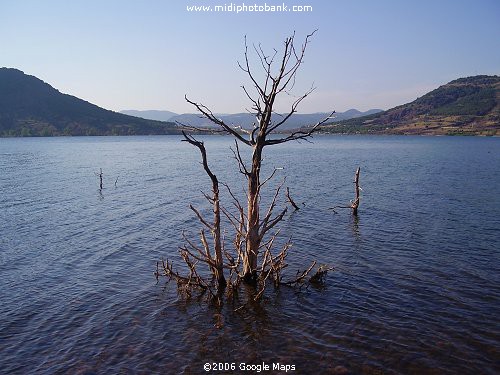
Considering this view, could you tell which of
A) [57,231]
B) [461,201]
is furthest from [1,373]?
[461,201]

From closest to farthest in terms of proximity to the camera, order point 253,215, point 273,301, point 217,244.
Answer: point 217,244
point 253,215
point 273,301

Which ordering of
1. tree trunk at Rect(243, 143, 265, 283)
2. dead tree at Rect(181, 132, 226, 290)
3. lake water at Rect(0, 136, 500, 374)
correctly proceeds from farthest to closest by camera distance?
tree trunk at Rect(243, 143, 265, 283)
dead tree at Rect(181, 132, 226, 290)
lake water at Rect(0, 136, 500, 374)

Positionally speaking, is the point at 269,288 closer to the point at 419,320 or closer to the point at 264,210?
the point at 419,320

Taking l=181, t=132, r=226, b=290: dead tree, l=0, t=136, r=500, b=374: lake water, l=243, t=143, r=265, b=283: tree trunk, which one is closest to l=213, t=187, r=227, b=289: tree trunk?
l=181, t=132, r=226, b=290: dead tree

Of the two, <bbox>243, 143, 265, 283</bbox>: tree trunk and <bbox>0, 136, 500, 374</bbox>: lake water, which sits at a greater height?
<bbox>243, 143, 265, 283</bbox>: tree trunk

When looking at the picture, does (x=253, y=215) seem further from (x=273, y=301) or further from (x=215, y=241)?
(x=273, y=301)

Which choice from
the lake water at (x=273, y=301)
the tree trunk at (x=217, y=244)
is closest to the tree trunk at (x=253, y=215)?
the tree trunk at (x=217, y=244)

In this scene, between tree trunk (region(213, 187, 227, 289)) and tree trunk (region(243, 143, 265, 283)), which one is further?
tree trunk (region(243, 143, 265, 283))

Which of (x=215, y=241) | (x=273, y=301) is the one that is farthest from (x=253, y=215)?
(x=273, y=301)

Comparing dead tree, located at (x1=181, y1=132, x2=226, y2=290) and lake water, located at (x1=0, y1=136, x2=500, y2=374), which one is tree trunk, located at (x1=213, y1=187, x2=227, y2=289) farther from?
lake water, located at (x1=0, y1=136, x2=500, y2=374)

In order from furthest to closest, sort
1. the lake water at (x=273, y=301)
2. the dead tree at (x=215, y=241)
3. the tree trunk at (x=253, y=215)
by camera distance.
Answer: the tree trunk at (x=253, y=215) → the dead tree at (x=215, y=241) → the lake water at (x=273, y=301)

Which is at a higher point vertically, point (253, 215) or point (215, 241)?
point (253, 215)

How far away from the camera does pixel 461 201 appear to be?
3800 centimetres

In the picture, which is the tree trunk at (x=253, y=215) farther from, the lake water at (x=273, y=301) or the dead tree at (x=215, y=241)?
the lake water at (x=273, y=301)
